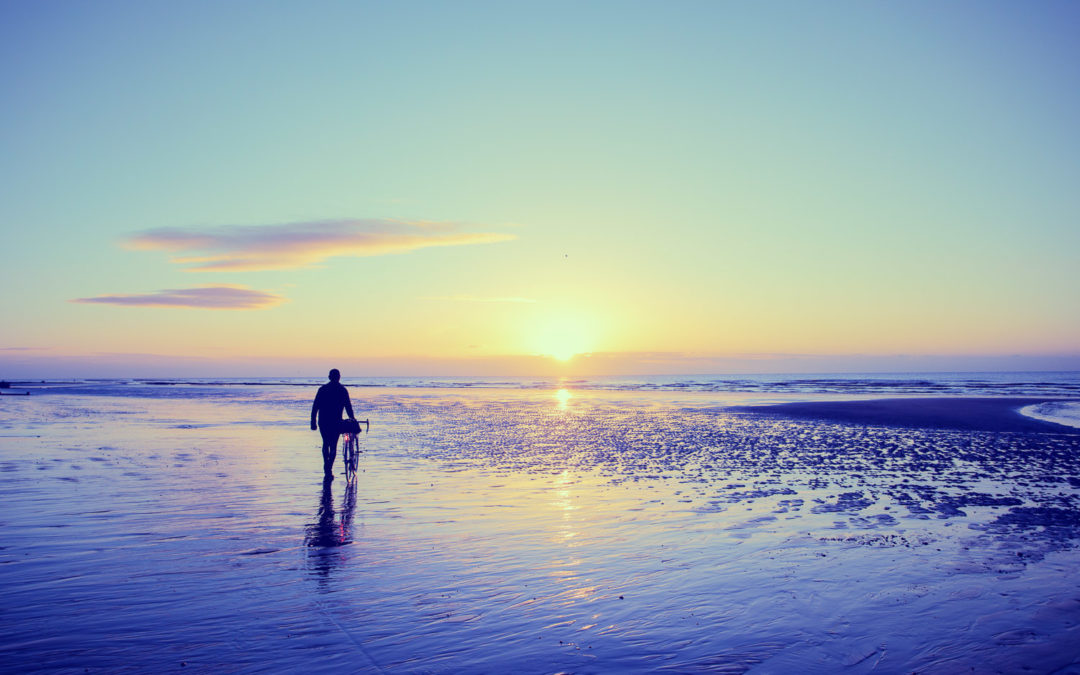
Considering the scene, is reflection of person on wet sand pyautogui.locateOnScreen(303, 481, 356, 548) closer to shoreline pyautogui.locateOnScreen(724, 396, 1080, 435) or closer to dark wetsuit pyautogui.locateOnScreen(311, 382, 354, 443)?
dark wetsuit pyautogui.locateOnScreen(311, 382, 354, 443)

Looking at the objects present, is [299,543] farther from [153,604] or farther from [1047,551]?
[1047,551]

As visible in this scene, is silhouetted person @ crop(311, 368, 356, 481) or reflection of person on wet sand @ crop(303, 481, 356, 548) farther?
silhouetted person @ crop(311, 368, 356, 481)

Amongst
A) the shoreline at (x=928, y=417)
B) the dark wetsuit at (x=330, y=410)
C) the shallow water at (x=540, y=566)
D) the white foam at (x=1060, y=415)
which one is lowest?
the white foam at (x=1060, y=415)

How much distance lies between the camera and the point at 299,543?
924 cm

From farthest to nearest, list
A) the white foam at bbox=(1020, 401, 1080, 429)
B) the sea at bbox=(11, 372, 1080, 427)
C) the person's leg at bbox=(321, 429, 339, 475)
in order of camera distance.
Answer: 1. the sea at bbox=(11, 372, 1080, 427)
2. the white foam at bbox=(1020, 401, 1080, 429)
3. the person's leg at bbox=(321, 429, 339, 475)

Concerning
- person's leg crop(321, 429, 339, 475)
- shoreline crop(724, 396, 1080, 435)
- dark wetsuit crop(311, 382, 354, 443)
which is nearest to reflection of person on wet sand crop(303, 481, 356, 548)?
person's leg crop(321, 429, 339, 475)

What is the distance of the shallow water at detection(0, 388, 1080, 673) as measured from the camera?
5688mm

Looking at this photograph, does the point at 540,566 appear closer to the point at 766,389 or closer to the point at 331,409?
the point at 331,409

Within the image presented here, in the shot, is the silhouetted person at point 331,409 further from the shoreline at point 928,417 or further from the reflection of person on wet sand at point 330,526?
the shoreline at point 928,417

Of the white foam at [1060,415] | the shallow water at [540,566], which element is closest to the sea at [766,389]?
the white foam at [1060,415]

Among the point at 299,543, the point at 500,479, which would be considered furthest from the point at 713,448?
the point at 299,543

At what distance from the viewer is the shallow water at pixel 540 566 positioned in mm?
5688

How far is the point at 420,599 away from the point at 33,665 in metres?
3.29

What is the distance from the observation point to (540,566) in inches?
321
